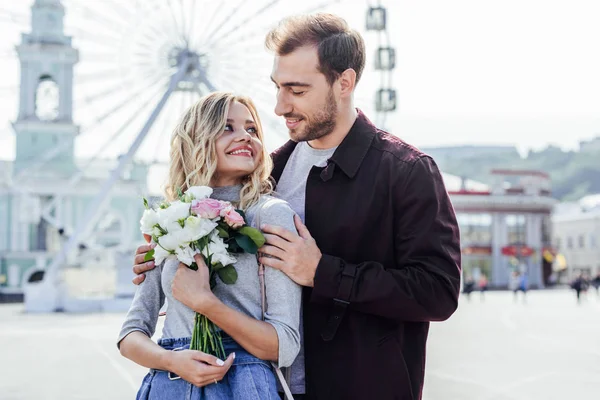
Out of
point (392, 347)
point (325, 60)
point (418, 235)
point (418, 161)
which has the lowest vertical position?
point (392, 347)

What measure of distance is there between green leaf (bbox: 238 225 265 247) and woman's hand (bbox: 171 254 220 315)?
0.18 metres

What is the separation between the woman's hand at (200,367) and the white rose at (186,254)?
303 millimetres

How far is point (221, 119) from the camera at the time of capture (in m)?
3.16

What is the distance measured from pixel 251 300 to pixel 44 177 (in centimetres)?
4775

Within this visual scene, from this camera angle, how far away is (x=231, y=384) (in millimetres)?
2869

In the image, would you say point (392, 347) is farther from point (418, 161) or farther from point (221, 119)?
point (221, 119)

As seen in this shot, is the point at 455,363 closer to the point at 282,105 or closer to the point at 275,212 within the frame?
the point at 282,105

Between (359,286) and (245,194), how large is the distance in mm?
568

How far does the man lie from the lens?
A: 2.94m

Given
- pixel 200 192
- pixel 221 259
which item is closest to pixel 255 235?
pixel 221 259

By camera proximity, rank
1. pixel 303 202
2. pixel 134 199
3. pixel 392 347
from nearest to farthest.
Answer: pixel 392 347 → pixel 303 202 → pixel 134 199

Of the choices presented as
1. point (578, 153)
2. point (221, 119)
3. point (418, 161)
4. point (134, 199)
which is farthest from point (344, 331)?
point (578, 153)

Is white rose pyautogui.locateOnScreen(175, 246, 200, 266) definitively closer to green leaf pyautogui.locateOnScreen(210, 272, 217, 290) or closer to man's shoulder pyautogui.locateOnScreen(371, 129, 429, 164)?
green leaf pyautogui.locateOnScreen(210, 272, 217, 290)

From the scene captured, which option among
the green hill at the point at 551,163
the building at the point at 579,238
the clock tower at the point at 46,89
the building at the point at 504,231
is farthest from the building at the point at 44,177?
the green hill at the point at 551,163
